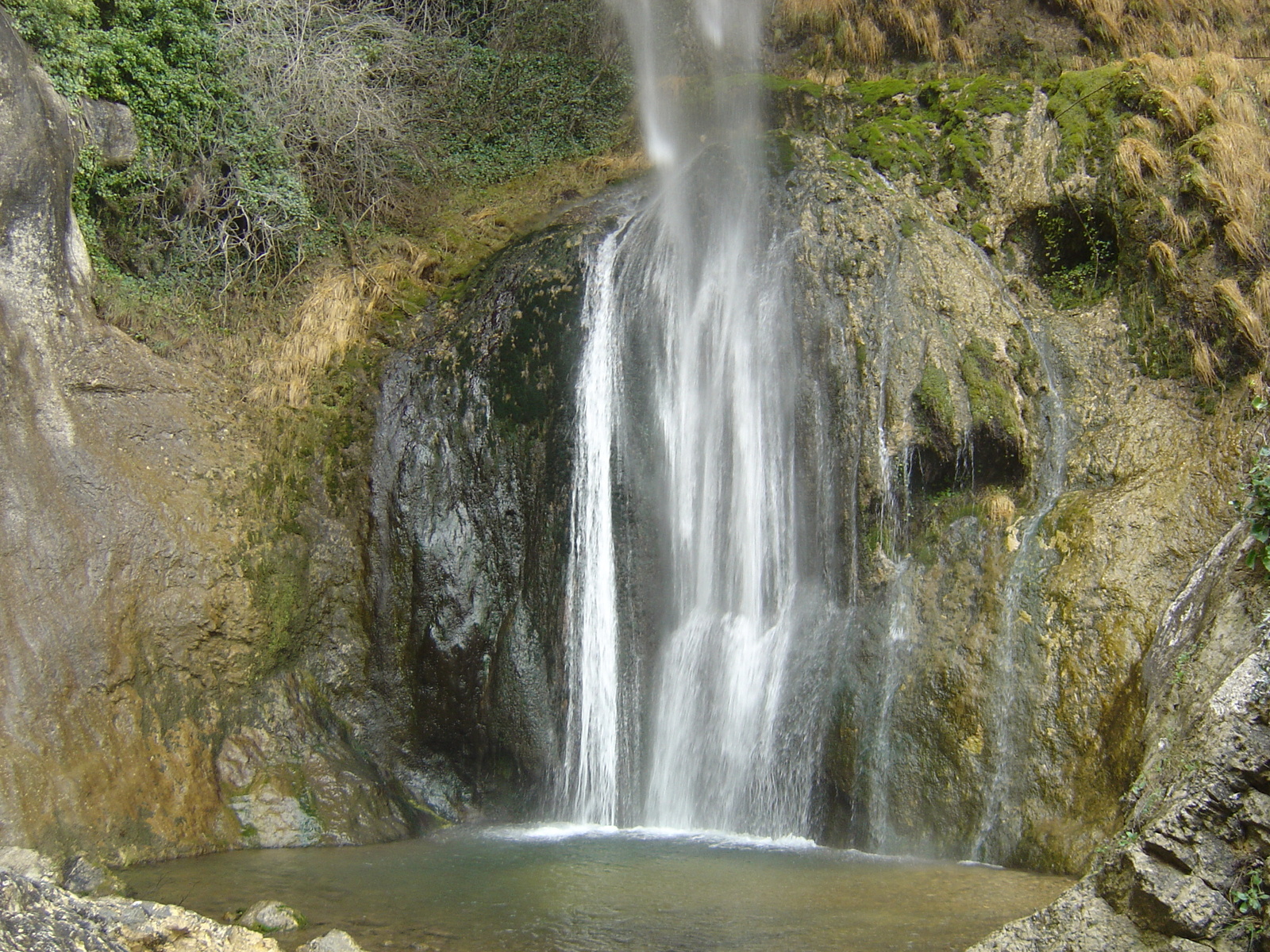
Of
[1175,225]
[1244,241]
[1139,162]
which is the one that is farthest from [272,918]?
[1139,162]

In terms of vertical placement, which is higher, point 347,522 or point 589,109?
point 589,109

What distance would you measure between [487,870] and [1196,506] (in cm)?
563

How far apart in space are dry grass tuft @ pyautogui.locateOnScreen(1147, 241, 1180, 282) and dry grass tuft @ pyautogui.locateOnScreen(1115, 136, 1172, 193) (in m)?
0.69

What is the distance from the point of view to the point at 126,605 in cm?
768

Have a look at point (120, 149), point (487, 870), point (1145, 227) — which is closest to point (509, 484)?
point (487, 870)

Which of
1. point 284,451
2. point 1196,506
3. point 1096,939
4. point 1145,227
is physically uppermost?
point 1145,227

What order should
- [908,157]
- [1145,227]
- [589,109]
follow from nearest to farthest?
[1145,227] < [908,157] < [589,109]

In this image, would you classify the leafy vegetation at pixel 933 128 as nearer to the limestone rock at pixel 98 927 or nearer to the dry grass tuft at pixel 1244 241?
the dry grass tuft at pixel 1244 241

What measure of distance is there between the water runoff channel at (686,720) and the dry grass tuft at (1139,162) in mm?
3211

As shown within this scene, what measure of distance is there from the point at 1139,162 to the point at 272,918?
30.3ft

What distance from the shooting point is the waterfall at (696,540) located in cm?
767

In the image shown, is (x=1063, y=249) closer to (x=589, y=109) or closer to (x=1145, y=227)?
(x=1145, y=227)

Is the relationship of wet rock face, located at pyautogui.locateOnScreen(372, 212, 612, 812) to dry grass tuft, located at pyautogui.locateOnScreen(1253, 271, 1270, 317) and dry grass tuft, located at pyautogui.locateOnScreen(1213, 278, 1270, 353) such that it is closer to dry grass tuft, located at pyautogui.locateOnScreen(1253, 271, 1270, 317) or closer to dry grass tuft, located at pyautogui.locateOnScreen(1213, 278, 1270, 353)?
dry grass tuft, located at pyautogui.locateOnScreen(1213, 278, 1270, 353)

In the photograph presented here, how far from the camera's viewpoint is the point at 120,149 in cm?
990
